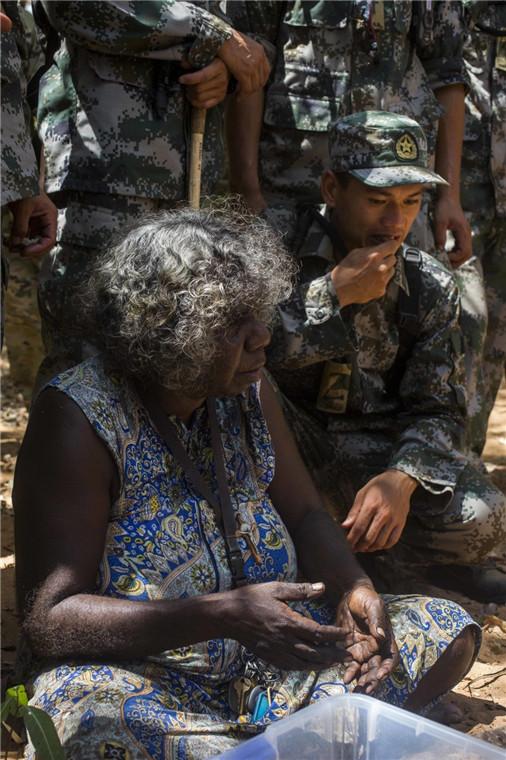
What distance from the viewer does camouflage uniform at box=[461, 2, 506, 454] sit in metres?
4.91

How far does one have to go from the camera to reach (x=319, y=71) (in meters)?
4.31

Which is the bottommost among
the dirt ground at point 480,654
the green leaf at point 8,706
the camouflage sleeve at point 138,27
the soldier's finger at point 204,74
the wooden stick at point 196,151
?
the dirt ground at point 480,654

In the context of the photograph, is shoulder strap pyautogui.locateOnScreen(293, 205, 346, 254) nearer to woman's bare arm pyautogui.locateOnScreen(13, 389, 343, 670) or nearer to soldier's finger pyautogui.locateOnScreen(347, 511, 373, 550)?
soldier's finger pyautogui.locateOnScreen(347, 511, 373, 550)

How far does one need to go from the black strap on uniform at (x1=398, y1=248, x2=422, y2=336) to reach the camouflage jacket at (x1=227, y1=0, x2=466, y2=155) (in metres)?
0.77

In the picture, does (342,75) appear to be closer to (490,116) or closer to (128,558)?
(490,116)

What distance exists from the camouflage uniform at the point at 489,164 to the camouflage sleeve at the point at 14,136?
2.32 m

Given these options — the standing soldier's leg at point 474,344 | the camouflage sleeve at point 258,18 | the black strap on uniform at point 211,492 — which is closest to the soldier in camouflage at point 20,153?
the black strap on uniform at point 211,492

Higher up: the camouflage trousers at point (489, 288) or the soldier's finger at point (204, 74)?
the soldier's finger at point (204, 74)

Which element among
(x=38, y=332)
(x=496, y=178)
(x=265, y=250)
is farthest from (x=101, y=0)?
(x=38, y=332)

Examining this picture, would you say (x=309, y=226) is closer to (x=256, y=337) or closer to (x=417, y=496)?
(x=417, y=496)

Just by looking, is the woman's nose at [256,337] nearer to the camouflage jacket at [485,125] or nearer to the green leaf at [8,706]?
the green leaf at [8,706]

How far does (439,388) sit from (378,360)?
22 centimetres

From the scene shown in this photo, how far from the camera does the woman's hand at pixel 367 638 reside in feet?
8.53

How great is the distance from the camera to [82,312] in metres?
2.74
